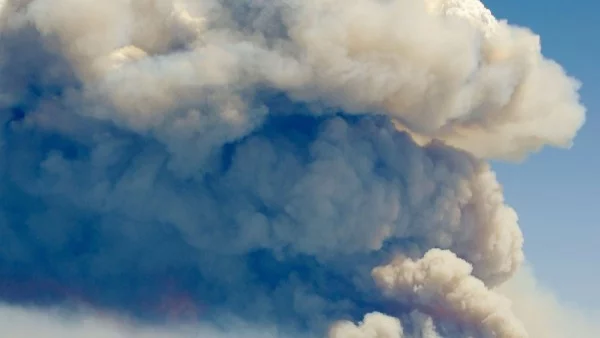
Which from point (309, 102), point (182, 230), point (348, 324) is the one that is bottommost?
point (348, 324)

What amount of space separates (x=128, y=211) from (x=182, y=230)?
3101mm

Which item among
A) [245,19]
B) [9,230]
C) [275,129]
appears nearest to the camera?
[245,19]

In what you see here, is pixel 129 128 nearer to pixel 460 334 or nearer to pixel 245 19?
pixel 245 19

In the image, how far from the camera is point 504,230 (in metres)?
61.7

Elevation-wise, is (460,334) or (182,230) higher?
(182,230)

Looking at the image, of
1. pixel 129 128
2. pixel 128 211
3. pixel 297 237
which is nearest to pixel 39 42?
pixel 129 128

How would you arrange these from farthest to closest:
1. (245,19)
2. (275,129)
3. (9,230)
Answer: (9,230)
(275,129)
(245,19)

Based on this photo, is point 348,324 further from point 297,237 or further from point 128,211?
point 128,211

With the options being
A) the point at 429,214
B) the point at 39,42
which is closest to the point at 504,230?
the point at 429,214

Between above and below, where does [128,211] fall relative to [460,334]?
above

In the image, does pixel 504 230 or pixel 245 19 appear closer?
pixel 245 19

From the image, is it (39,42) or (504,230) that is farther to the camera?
(504,230)

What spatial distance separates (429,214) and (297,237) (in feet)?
23.5

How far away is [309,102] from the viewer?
56500 mm
